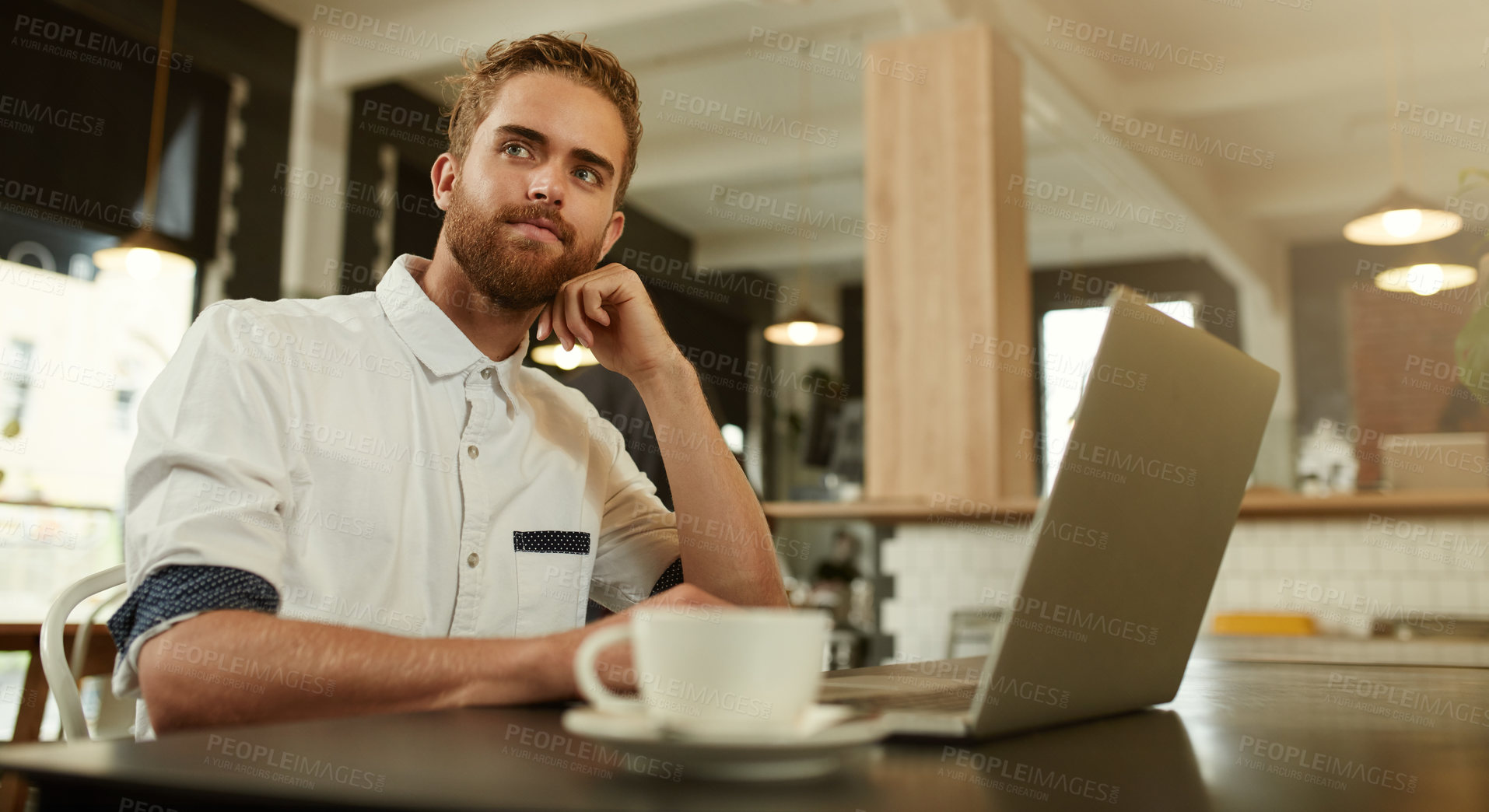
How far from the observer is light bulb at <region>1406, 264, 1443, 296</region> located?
4707 mm

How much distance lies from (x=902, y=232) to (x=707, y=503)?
7.80 feet

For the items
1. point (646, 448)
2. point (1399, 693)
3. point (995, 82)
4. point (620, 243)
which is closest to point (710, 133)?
point (620, 243)

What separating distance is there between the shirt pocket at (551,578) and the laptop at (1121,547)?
0.43 m

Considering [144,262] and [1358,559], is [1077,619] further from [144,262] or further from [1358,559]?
[144,262]

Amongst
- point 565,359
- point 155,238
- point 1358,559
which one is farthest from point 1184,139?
point 155,238

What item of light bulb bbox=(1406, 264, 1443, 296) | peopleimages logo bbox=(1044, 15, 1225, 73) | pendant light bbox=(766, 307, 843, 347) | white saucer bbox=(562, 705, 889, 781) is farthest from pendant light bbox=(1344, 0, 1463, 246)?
white saucer bbox=(562, 705, 889, 781)

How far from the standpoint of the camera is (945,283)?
3449mm

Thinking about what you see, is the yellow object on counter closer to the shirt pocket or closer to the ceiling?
the ceiling

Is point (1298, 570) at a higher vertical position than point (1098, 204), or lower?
lower

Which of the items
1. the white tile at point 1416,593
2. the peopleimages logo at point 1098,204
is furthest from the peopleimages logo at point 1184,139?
the white tile at point 1416,593

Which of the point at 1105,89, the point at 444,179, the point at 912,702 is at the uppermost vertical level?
the point at 1105,89

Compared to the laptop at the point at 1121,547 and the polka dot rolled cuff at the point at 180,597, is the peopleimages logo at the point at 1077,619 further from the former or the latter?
the polka dot rolled cuff at the point at 180,597

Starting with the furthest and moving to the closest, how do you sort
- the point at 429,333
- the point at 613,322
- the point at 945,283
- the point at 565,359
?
the point at 565,359 → the point at 945,283 → the point at 613,322 → the point at 429,333

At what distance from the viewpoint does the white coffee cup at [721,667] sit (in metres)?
0.45
